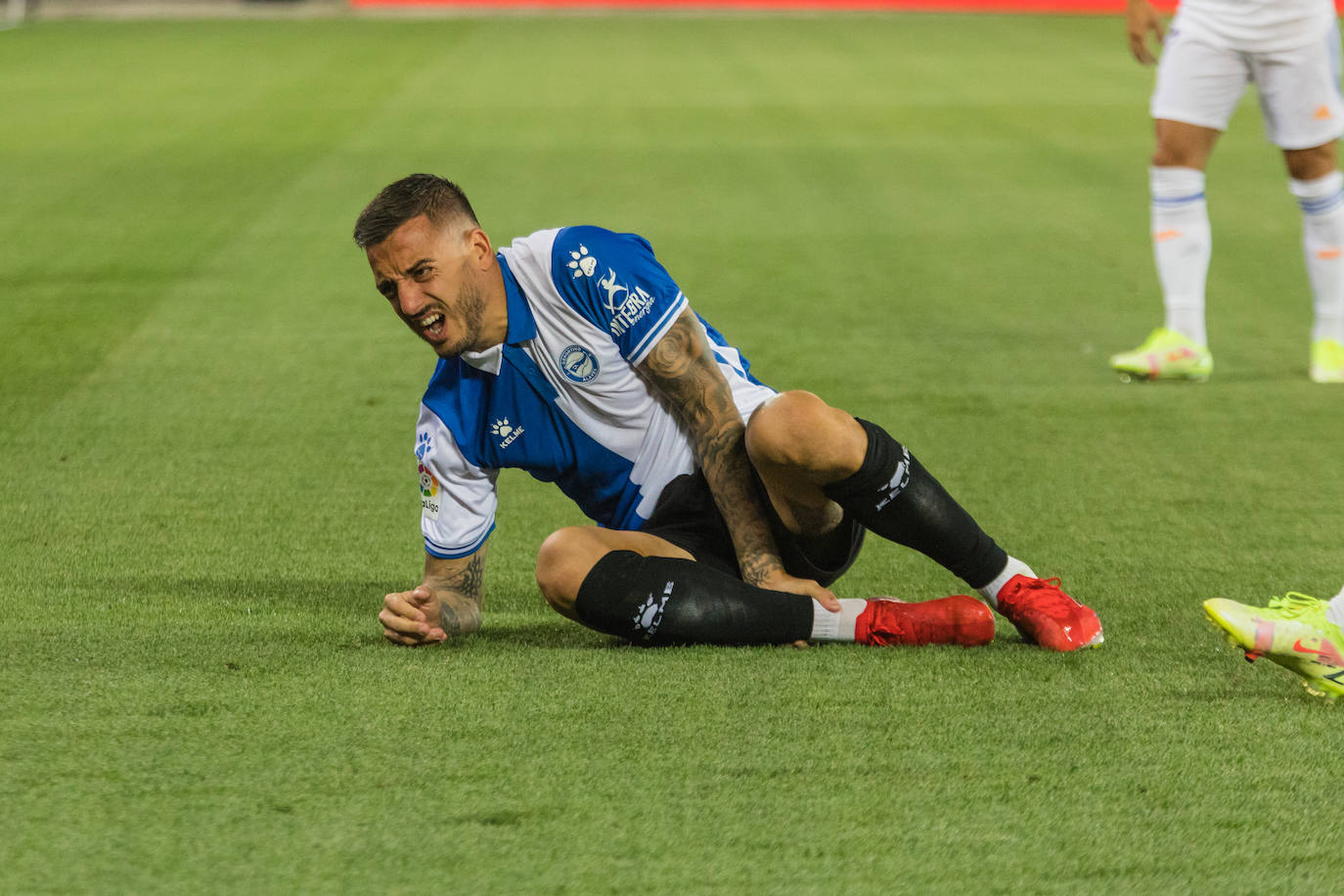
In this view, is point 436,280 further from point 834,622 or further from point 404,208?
point 834,622

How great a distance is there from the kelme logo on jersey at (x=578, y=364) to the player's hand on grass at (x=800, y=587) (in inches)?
17.5

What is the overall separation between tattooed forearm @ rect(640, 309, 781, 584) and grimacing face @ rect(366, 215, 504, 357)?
298mm

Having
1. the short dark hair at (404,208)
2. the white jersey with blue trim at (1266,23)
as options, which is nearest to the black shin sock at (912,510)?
the short dark hair at (404,208)

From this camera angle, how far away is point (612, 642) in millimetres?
2734

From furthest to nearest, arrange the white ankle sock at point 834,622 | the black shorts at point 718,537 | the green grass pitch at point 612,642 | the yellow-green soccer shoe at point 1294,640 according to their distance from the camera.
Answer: the black shorts at point 718,537 < the white ankle sock at point 834,622 < the yellow-green soccer shoe at point 1294,640 < the green grass pitch at point 612,642

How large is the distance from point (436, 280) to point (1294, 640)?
1395 mm

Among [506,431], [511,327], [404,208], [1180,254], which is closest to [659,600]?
[506,431]

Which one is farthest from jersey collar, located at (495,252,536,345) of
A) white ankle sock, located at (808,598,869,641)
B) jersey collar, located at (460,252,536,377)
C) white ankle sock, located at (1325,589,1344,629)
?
white ankle sock, located at (1325,589,1344,629)

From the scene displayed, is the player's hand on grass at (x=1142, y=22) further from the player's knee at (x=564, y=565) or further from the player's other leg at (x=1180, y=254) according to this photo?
the player's knee at (x=564, y=565)

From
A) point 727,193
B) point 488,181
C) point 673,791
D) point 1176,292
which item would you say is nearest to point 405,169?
point 488,181

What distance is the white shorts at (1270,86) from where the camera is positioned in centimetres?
492

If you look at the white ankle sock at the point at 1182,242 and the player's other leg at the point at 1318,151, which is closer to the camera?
the player's other leg at the point at 1318,151

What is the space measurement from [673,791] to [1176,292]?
355cm

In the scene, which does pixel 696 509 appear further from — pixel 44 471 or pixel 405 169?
pixel 405 169
